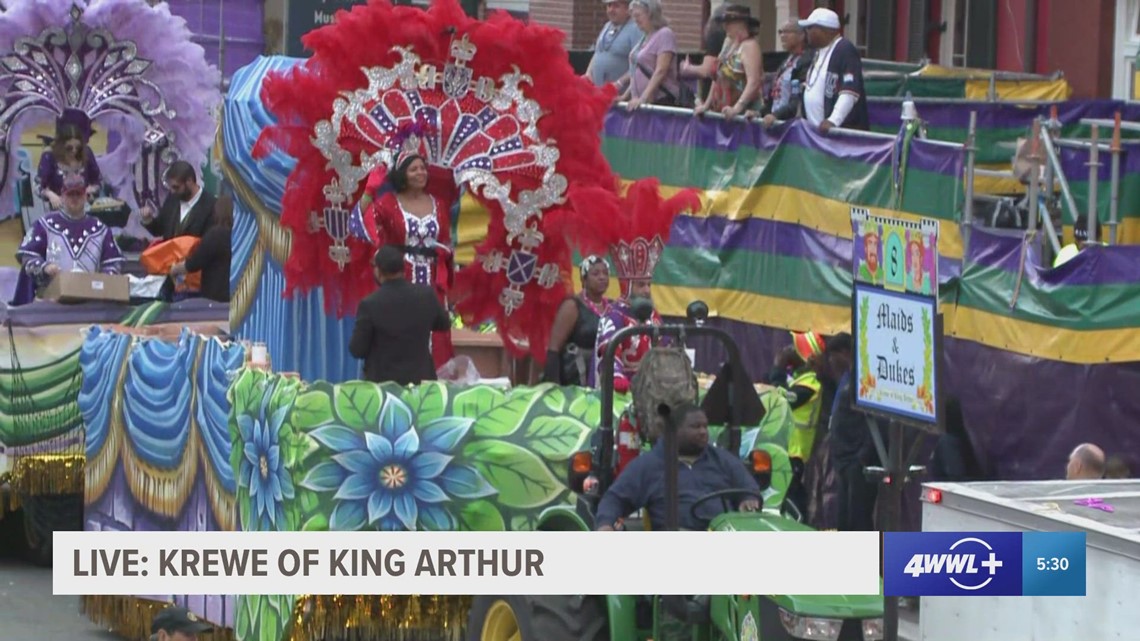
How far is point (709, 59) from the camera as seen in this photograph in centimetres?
1633

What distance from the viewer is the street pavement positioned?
12.0 meters

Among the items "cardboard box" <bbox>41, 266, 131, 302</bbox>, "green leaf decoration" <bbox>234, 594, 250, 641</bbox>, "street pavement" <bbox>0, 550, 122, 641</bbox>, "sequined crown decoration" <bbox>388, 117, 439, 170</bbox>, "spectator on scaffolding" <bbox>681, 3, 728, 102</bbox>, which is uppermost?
"spectator on scaffolding" <bbox>681, 3, 728, 102</bbox>

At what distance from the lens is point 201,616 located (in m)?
11.2

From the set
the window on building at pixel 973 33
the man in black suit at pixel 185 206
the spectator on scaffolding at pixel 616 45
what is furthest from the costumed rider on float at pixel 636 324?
the window on building at pixel 973 33

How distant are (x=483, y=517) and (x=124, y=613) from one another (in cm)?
305

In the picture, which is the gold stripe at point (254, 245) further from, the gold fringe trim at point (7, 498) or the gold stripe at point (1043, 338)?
the gold stripe at point (1043, 338)

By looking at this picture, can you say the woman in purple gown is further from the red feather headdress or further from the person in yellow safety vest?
the person in yellow safety vest

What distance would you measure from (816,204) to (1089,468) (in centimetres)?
432

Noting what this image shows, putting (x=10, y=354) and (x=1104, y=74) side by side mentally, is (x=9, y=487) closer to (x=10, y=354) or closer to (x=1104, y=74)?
(x=10, y=354)

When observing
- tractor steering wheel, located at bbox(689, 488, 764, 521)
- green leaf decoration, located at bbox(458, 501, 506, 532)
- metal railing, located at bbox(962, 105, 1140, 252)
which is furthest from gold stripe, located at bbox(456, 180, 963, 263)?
tractor steering wheel, located at bbox(689, 488, 764, 521)

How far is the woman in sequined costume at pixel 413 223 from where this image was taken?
1138cm

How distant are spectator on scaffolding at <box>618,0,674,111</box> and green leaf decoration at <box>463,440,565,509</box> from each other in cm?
728

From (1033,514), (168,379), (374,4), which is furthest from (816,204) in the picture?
(1033,514)

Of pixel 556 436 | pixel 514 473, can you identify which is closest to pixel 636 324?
pixel 556 436
